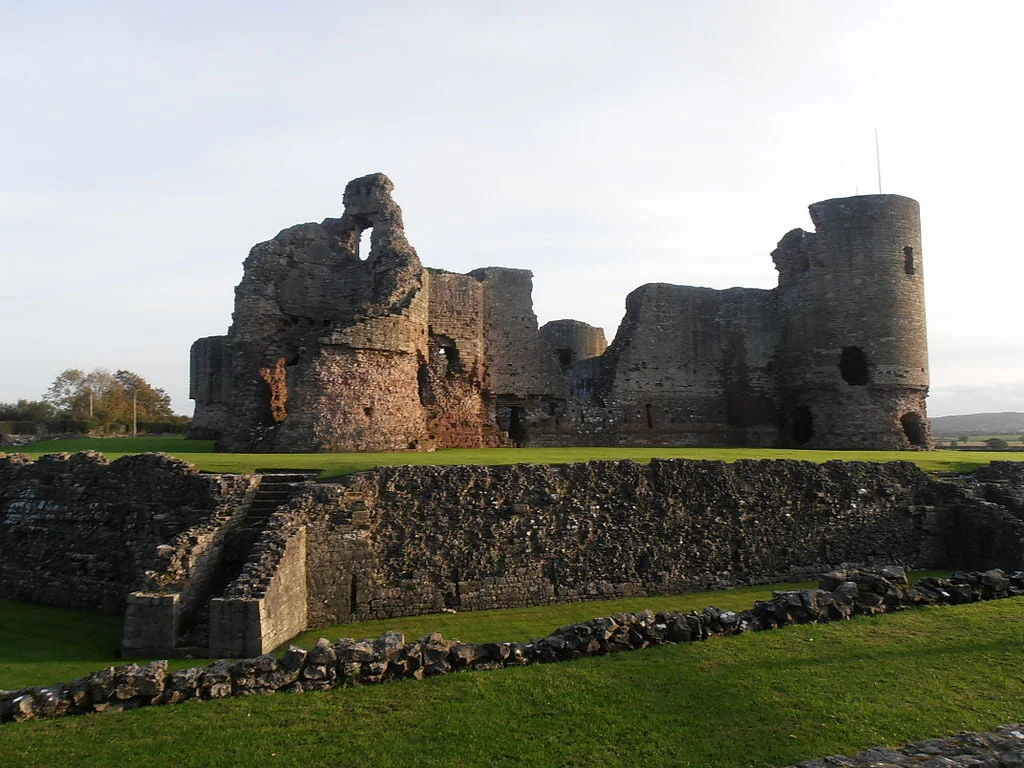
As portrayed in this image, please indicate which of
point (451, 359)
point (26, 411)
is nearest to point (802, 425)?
point (451, 359)

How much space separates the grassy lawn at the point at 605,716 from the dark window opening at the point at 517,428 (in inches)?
666

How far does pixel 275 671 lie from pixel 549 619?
521 centimetres

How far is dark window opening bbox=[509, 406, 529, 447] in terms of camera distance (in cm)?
2569

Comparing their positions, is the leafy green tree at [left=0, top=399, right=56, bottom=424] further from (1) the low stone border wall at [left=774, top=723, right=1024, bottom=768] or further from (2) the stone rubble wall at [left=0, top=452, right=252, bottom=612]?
(1) the low stone border wall at [left=774, top=723, right=1024, bottom=768]

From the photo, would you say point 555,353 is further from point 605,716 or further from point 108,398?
point 108,398

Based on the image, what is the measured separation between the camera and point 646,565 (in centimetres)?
1422

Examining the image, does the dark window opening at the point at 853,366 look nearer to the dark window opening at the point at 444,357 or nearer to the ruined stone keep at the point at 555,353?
the ruined stone keep at the point at 555,353

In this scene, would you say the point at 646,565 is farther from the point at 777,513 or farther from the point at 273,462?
the point at 273,462

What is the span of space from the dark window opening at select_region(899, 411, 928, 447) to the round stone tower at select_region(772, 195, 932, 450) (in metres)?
0.04

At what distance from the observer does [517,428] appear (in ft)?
85.3

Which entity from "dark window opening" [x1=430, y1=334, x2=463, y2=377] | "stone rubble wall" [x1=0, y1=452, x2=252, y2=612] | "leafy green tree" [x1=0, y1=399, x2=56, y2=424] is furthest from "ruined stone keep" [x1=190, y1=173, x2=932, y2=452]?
"leafy green tree" [x1=0, y1=399, x2=56, y2=424]

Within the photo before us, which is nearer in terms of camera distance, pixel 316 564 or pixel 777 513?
pixel 316 564

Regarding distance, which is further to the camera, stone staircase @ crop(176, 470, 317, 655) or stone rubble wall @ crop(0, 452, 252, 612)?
stone rubble wall @ crop(0, 452, 252, 612)

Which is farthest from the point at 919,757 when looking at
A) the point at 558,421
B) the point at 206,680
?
the point at 558,421
